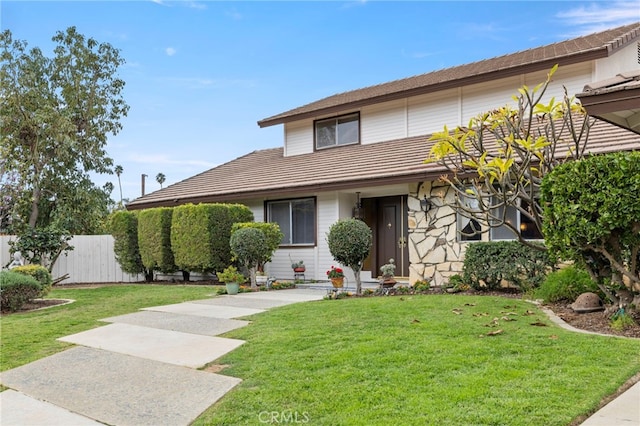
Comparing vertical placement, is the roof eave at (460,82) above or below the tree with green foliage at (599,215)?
above

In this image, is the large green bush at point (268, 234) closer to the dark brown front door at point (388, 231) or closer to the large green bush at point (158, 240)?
the large green bush at point (158, 240)

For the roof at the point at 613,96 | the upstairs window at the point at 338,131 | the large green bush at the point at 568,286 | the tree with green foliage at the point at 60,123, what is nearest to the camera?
the roof at the point at 613,96

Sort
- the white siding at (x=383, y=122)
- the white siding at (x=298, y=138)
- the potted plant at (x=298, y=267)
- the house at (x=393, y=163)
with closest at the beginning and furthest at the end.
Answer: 1. the house at (x=393, y=163)
2. the potted plant at (x=298, y=267)
3. the white siding at (x=383, y=122)
4. the white siding at (x=298, y=138)

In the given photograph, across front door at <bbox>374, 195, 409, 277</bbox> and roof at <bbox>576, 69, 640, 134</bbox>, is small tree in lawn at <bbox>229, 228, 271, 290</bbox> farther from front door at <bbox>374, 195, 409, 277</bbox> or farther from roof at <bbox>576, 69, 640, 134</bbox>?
roof at <bbox>576, 69, 640, 134</bbox>

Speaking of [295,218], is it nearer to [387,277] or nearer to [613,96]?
[387,277]

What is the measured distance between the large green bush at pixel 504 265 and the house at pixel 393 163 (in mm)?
1064

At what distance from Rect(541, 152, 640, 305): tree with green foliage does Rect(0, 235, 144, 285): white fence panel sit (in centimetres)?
1334

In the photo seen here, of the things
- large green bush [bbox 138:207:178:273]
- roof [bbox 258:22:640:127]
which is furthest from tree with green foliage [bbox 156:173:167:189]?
large green bush [bbox 138:207:178:273]

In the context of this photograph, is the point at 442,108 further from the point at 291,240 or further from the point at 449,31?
the point at 291,240

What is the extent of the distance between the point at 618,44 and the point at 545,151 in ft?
16.2

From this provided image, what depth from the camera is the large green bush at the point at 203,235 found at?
12.8 meters

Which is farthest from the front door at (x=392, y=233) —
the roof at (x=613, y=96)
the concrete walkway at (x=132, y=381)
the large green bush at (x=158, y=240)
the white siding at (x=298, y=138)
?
the roof at (x=613, y=96)

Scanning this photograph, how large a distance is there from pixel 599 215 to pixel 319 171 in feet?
29.0

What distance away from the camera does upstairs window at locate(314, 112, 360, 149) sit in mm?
14953
